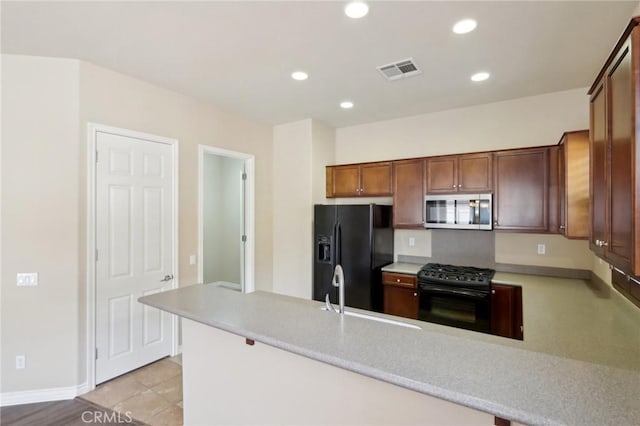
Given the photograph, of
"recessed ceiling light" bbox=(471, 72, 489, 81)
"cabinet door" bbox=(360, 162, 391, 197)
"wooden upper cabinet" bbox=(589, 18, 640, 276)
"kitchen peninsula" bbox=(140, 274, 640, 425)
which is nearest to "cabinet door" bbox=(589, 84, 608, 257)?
"wooden upper cabinet" bbox=(589, 18, 640, 276)

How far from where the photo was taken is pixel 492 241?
3.80 metres

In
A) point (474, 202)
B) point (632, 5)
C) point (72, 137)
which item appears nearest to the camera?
point (632, 5)

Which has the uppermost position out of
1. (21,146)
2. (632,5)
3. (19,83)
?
(632,5)

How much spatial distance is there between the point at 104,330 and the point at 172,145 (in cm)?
193

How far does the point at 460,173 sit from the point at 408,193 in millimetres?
652

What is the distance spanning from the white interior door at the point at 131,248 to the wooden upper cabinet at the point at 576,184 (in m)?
3.80

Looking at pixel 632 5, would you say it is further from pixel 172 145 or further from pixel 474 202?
pixel 172 145

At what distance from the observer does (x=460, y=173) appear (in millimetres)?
3713

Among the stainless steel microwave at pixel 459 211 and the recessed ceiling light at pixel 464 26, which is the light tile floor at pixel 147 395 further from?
the recessed ceiling light at pixel 464 26

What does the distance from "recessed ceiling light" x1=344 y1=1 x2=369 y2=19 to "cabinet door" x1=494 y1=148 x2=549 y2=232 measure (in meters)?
2.31

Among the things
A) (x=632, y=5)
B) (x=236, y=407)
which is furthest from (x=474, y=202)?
(x=236, y=407)

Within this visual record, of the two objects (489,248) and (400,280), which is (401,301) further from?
(489,248)

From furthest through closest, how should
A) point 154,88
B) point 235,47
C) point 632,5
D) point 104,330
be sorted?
point 154,88 → point 104,330 → point 235,47 → point 632,5

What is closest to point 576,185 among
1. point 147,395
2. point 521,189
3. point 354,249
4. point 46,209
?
point 521,189
